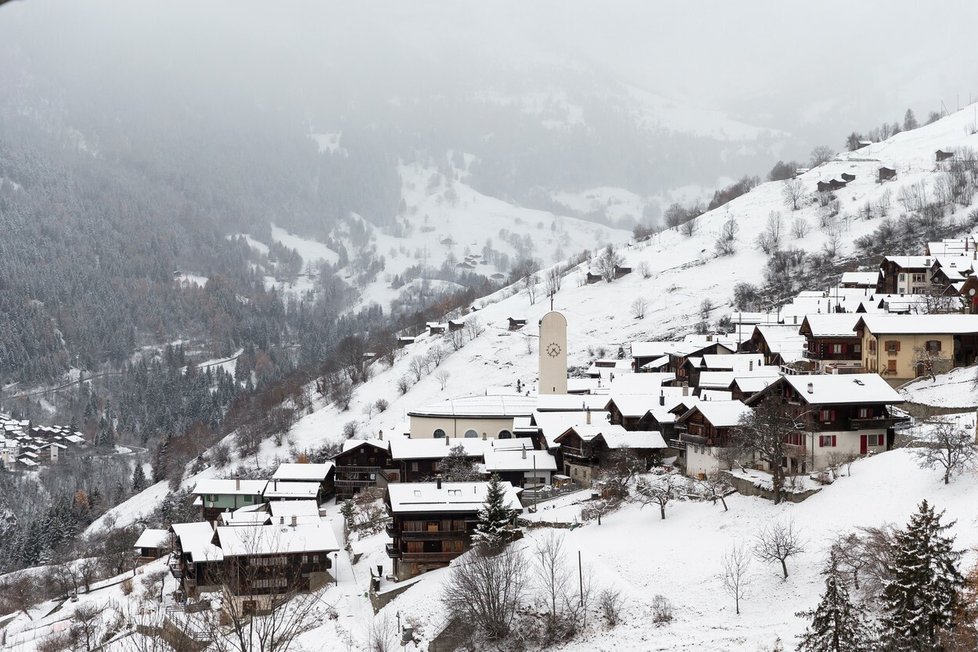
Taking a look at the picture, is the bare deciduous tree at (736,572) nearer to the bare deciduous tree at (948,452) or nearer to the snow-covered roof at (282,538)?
the bare deciduous tree at (948,452)

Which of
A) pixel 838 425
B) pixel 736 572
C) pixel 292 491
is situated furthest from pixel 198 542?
pixel 838 425

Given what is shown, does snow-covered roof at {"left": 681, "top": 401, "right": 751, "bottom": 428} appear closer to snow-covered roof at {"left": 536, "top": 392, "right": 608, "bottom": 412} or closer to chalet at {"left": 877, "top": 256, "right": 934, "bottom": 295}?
snow-covered roof at {"left": 536, "top": 392, "right": 608, "bottom": 412}

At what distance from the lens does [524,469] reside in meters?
57.9

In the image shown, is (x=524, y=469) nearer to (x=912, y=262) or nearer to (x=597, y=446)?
(x=597, y=446)

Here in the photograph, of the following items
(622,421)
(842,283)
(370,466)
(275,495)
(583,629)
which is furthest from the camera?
(842,283)

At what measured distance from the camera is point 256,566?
44.5 m

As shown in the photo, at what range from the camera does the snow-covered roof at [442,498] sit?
155 feet

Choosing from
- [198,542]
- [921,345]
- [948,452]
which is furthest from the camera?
[921,345]

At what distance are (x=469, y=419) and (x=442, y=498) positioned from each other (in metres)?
23.4

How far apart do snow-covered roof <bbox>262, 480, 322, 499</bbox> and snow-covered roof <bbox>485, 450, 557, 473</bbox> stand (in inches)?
465

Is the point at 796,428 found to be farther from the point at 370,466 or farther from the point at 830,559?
the point at 370,466

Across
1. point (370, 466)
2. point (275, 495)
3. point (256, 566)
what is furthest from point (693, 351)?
point (256, 566)

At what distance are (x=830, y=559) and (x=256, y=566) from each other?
76.8 ft

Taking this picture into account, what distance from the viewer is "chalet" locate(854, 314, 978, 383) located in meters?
54.6
